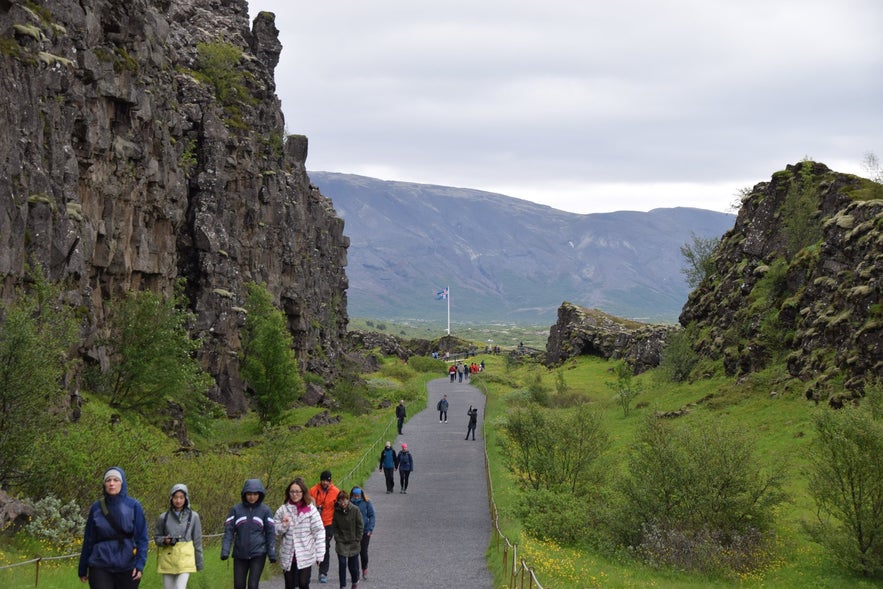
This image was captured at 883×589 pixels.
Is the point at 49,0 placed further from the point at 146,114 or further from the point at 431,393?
the point at 431,393

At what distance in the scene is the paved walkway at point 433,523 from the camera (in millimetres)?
22266

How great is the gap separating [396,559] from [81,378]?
27.9m

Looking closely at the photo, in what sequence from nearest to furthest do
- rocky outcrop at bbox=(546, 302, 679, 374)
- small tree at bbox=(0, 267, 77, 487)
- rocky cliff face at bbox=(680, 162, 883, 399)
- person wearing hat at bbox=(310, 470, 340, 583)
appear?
person wearing hat at bbox=(310, 470, 340, 583)
small tree at bbox=(0, 267, 77, 487)
rocky cliff face at bbox=(680, 162, 883, 399)
rocky outcrop at bbox=(546, 302, 679, 374)

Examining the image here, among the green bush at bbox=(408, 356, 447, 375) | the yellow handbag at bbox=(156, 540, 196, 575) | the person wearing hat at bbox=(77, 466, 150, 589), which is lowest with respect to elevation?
the green bush at bbox=(408, 356, 447, 375)

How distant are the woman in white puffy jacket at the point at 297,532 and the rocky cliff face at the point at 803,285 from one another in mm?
36029

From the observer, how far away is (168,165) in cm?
5906

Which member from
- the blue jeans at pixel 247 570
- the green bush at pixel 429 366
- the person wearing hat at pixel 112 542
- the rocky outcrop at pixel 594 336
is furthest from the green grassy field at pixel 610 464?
the green bush at pixel 429 366

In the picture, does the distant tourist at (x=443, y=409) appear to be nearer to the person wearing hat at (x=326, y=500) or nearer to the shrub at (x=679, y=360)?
the shrub at (x=679, y=360)

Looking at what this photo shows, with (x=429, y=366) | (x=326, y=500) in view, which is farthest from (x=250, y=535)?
(x=429, y=366)

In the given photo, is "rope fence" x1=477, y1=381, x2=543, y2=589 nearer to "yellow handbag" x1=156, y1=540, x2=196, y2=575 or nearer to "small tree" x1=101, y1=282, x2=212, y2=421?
"yellow handbag" x1=156, y1=540, x2=196, y2=575

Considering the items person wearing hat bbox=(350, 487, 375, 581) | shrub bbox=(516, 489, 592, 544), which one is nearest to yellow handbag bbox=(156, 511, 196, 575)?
person wearing hat bbox=(350, 487, 375, 581)

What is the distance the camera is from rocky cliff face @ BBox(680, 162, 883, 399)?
47250 mm

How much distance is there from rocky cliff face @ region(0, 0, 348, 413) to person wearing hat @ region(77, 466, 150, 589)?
81.1ft

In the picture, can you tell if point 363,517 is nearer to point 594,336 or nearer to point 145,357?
point 145,357
